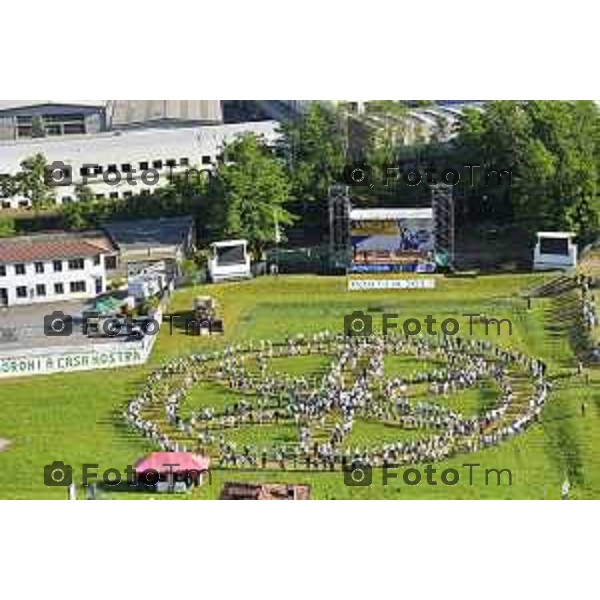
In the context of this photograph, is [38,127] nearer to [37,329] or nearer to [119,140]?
[119,140]

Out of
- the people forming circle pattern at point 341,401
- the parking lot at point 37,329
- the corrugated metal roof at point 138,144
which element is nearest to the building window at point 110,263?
the parking lot at point 37,329

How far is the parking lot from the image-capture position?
19703 mm

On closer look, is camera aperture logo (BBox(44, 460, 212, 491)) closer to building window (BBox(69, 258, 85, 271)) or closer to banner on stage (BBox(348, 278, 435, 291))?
building window (BBox(69, 258, 85, 271))

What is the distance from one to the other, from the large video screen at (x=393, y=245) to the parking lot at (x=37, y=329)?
416cm

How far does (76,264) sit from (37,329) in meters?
1.23

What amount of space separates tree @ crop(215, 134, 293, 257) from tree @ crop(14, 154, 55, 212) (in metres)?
Result: 2.70

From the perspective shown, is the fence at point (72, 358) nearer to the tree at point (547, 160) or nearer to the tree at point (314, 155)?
the tree at point (314, 155)

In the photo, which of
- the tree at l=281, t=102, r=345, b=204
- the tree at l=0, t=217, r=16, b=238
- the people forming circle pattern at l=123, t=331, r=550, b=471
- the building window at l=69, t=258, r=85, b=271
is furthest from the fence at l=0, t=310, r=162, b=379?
the tree at l=281, t=102, r=345, b=204

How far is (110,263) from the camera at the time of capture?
20.7m

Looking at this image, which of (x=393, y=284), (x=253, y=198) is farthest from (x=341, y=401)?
(x=253, y=198)

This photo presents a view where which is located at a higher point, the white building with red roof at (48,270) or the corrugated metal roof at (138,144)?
the corrugated metal roof at (138,144)

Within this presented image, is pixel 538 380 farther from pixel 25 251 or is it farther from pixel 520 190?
pixel 25 251

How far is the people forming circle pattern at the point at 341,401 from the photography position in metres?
17.5

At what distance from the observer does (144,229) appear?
840 inches
